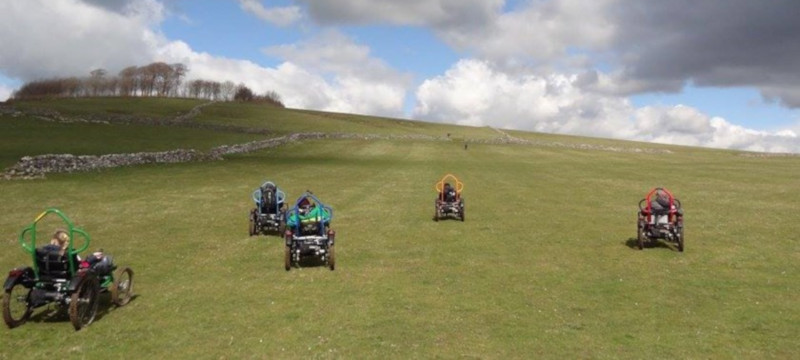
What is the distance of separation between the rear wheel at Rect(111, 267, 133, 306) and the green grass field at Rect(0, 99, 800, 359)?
312 millimetres

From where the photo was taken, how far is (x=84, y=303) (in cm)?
1168

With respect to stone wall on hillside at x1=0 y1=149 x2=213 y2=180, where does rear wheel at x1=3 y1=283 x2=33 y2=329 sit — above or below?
below

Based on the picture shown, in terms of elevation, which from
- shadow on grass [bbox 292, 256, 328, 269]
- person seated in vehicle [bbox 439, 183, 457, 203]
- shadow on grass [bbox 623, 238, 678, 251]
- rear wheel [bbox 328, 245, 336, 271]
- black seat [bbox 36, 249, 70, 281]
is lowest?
shadow on grass [bbox 292, 256, 328, 269]

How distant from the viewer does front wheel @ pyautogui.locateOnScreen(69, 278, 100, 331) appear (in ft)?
36.7

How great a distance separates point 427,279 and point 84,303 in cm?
890

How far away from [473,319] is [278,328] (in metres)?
4.54

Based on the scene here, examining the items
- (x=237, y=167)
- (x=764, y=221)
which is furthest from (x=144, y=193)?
(x=764, y=221)

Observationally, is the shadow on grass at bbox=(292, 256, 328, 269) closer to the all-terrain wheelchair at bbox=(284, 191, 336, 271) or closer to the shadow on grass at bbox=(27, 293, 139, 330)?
the all-terrain wheelchair at bbox=(284, 191, 336, 271)

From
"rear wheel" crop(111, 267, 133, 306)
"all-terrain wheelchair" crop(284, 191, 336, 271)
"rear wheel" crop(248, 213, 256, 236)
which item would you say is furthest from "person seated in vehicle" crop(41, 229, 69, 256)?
"rear wheel" crop(248, 213, 256, 236)

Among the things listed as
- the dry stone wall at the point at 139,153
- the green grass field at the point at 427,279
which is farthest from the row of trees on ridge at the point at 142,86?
the green grass field at the point at 427,279

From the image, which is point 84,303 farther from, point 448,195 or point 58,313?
Result: point 448,195

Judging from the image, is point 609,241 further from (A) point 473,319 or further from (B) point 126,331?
(B) point 126,331

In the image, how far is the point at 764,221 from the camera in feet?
85.3

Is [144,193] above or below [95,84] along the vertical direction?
below
